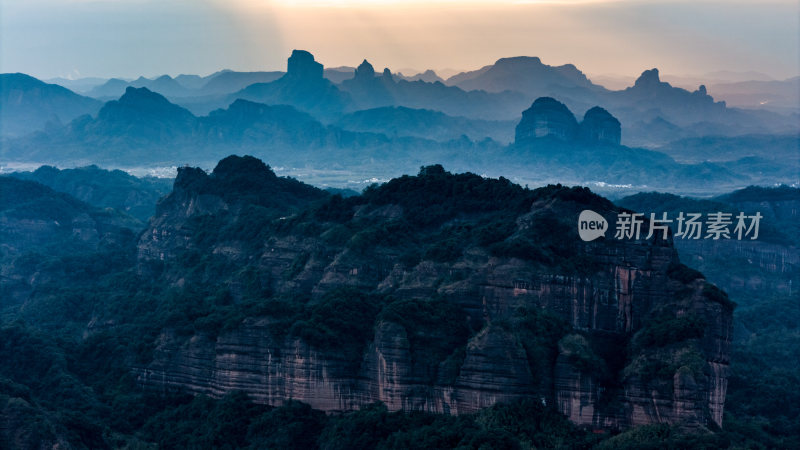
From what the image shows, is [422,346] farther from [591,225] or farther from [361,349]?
[591,225]

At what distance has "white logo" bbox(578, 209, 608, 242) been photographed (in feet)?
155

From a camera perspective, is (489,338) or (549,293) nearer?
(489,338)

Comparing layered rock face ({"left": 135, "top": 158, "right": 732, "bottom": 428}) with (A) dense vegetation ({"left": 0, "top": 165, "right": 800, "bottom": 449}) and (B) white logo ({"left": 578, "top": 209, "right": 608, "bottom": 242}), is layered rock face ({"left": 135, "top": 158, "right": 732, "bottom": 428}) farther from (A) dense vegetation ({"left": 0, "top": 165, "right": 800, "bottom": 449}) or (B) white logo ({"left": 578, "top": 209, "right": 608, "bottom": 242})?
(B) white logo ({"left": 578, "top": 209, "right": 608, "bottom": 242})

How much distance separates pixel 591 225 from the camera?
156 feet

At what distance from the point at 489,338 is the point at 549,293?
172 inches

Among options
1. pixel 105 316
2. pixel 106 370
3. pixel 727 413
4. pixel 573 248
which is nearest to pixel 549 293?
pixel 573 248

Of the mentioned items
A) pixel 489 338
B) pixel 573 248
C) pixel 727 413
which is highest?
pixel 573 248

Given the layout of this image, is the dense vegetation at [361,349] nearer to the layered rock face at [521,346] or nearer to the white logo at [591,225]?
the layered rock face at [521,346]

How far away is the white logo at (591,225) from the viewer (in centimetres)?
4712

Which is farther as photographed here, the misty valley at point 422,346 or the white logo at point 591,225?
the white logo at point 591,225

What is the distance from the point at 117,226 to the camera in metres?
101

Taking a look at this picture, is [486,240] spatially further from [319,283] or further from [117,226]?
[117,226]

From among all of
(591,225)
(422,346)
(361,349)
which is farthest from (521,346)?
(591,225)

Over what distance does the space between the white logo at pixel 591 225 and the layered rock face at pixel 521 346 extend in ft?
1.30
